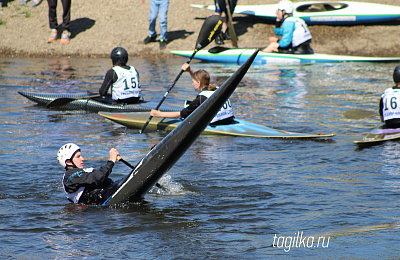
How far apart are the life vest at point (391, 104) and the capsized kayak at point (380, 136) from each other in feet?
0.65

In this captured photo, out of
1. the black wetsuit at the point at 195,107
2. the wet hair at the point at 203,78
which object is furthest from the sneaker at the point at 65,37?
the wet hair at the point at 203,78

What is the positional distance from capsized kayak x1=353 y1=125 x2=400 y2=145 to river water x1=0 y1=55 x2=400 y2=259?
0.37ft

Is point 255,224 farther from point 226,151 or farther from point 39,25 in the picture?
point 39,25

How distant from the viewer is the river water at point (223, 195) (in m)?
4.53

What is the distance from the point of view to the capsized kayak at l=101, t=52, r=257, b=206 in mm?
5293

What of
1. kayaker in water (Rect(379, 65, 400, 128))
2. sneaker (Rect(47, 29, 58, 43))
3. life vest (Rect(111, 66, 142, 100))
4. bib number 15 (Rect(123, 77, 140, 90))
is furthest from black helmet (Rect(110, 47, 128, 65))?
sneaker (Rect(47, 29, 58, 43))

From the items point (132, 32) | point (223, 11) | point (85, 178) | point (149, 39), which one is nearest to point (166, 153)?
point (85, 178)

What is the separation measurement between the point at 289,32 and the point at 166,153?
11086 millimetres

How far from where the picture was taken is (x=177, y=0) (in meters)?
20.9

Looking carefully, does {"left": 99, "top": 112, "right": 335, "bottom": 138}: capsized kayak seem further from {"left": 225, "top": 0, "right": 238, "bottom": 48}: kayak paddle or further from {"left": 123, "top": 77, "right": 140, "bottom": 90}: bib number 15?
{"left": 225, "top": 0, "right": 238, "bottom": 48}: kayak paddle

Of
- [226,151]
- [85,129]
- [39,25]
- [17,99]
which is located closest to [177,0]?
[39,25]

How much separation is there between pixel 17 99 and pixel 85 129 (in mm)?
3577

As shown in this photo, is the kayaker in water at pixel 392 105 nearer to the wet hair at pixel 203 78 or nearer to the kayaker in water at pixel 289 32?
the wet hair at pixel 203 78

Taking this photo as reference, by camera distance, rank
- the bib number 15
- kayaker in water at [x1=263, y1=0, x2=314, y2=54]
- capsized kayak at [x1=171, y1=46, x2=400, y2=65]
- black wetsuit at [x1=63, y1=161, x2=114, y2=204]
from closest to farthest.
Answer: black wetsuit at [x1=63, y1=161, x2=114, y2=204] → the bib number 15 → kayaker in water at [x1=263, y1=0, x2=314, y2=54] → capsized kayak at [x1=171, y1=46, x2=400, y2=65]
